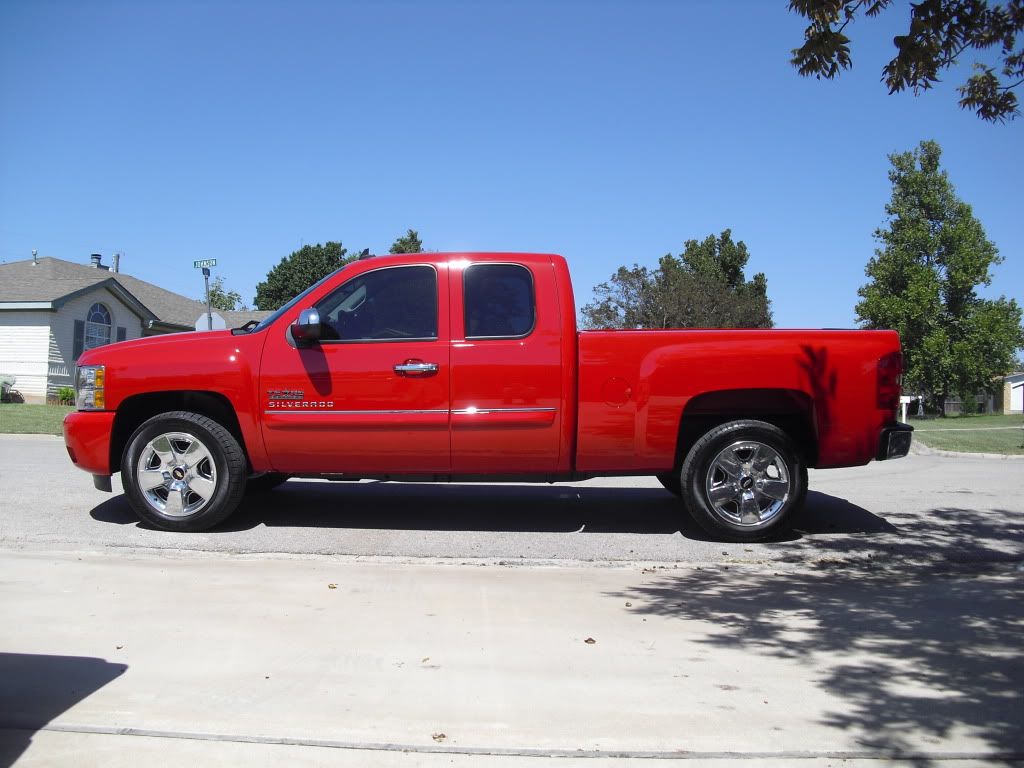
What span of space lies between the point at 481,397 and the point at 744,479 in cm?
201

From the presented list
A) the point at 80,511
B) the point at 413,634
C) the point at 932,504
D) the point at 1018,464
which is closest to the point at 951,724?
the point at 413,634

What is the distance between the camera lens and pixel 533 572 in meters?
5.59

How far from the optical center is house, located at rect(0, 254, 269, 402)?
29.3m

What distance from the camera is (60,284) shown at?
100 ft

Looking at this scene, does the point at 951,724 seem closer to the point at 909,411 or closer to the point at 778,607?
the point at 778,607

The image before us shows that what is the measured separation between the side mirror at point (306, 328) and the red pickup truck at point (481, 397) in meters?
0.02

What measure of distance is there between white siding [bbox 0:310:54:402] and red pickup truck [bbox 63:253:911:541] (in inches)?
1037

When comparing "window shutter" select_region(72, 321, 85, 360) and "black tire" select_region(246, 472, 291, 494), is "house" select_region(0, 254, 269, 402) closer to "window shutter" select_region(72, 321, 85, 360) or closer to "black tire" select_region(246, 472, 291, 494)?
"window shutter" select_region(72, 321, 85, 360)

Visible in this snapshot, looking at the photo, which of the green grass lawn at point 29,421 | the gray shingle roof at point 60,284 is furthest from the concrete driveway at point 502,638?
the gray shingle roof at point 60,284

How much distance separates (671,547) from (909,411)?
6067cm

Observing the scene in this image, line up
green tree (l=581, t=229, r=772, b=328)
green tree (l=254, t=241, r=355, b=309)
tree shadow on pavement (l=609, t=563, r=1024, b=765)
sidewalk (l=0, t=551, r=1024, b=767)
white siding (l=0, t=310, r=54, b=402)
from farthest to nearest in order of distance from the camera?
green tree (l=254, t=241, r=355, b=309), green tree (l=581, t=229, r=772, b=328), white siding (l=0, t=310, r=54, b=402), tree shadow on pavement (l=609, t=563, r=1024, b=765), sidewalk (l=0, t=551, r=1024, b=767)

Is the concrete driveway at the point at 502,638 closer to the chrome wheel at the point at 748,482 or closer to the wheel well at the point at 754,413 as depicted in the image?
the chrome wheel at the point at 748,482

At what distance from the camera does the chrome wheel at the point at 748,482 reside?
6105mm

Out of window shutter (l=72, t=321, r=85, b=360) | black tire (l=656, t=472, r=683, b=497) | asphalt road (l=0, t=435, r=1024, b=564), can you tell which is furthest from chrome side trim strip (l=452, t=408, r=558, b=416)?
window shutter (l=72, t=321, r=85, b=360)
